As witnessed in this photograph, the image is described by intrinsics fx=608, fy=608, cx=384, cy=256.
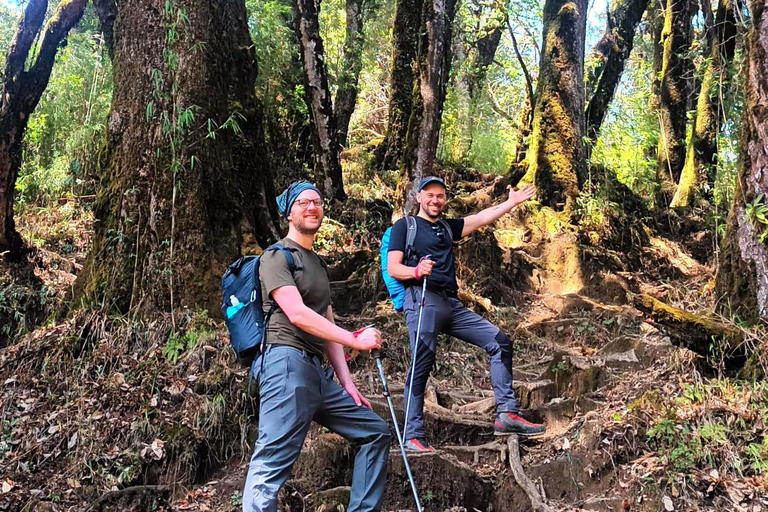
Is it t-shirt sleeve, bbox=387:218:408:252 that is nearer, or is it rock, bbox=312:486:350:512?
rock, bbox=312:486:350:512

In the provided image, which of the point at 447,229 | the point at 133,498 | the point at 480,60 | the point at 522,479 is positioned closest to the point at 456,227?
the point at 447,229

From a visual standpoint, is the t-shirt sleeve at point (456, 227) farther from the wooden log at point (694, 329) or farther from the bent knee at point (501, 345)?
the wooden log at point (694, 329)

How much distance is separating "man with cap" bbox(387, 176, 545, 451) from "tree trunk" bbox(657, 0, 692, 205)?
35.2 ft

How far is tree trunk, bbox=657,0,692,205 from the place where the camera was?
14.4 m

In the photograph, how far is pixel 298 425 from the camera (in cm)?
329

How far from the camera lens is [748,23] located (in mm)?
5246

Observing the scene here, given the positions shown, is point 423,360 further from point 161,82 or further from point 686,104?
point 686,104

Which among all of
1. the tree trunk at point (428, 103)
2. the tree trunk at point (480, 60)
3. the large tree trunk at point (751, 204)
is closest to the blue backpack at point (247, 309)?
the large tree trunk at point (751, 204)

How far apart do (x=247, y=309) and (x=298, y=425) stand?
75 centimetres

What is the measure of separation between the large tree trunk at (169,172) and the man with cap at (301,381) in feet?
9.65

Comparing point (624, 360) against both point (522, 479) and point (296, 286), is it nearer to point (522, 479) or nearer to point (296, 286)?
point (522, 479)

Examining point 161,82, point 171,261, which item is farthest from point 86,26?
point 171,261

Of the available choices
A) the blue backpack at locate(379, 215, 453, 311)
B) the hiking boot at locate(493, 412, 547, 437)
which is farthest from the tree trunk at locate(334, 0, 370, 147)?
the hiking boot at locate(493, 412, 547, 437)

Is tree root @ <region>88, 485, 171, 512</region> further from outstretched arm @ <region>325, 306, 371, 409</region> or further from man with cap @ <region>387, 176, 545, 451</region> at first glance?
man with cap @ <region>387, 176, 545, 451</region>
